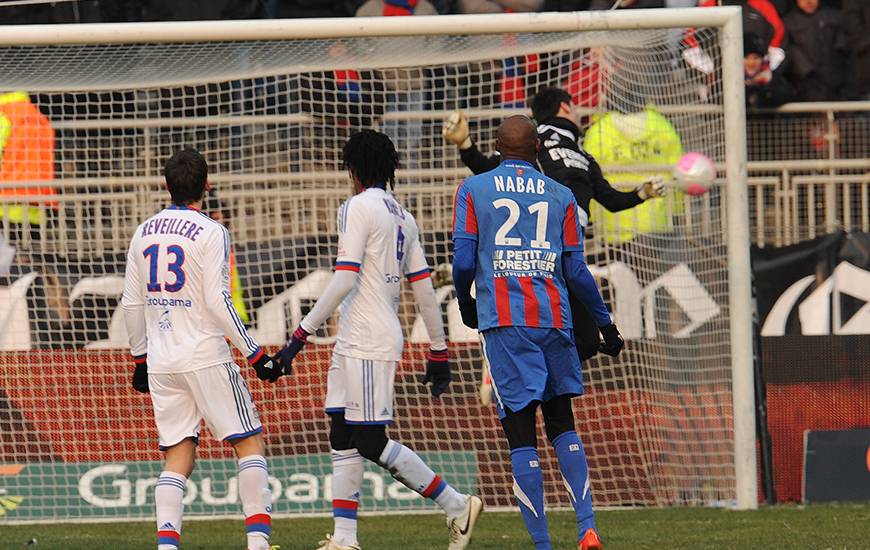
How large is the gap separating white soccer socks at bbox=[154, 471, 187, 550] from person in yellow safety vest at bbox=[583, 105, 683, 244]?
4.83 m

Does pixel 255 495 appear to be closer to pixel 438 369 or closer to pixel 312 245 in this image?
pixel 438 369

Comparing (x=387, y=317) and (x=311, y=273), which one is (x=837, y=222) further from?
(x=387, y=317)

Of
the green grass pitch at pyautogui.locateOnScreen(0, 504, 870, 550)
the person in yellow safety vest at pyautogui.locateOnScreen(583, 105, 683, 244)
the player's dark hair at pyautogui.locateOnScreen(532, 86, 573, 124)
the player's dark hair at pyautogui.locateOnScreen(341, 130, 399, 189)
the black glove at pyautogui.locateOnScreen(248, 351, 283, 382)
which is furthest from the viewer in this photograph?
the person in yellow safety vest at pyautogui.locateOnScreen(583, 105, 683, 244)

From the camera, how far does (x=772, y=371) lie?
32.8ft

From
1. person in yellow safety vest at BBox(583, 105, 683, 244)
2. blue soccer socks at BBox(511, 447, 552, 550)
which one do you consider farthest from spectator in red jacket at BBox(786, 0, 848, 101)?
blue soccer socks at BBox(511, 447, 552, 550)

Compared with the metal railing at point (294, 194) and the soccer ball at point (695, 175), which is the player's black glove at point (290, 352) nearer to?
the soccer ball at point (695, 175)

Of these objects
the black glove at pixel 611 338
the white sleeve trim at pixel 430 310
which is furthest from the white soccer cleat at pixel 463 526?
the black glove at pixel 611 338

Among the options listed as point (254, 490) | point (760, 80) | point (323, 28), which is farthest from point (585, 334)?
point (760, 80)

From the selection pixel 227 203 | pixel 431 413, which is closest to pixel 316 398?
pixel 431 413

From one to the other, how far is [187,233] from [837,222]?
6.86m

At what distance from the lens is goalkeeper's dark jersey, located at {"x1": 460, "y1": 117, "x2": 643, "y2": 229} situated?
26.1 feet

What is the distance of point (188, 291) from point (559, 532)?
3178 mm

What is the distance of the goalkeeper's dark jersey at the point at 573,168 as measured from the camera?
795 cm

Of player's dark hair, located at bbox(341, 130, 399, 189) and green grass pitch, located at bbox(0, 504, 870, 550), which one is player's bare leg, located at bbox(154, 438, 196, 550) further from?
green grass pitch, located at bbox(0, 504, 870, 550)
